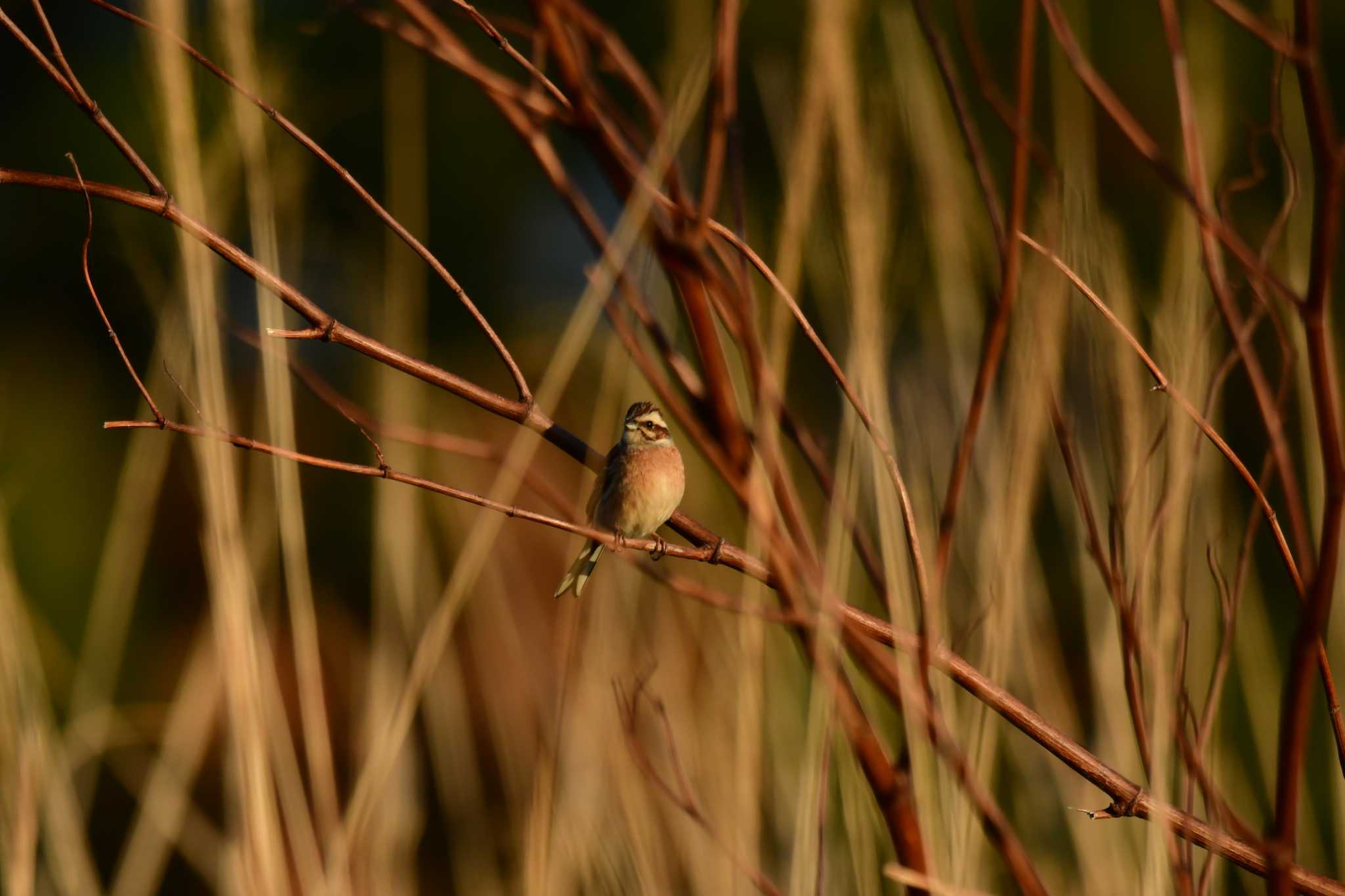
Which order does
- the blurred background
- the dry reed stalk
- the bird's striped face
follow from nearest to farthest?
the blurred background → the dry reed stalk → the bird's striped face

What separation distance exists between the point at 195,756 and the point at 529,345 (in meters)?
2.91

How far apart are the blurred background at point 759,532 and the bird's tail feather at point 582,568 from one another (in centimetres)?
6

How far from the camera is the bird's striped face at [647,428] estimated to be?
306cm

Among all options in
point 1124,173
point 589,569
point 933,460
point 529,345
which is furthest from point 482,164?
point 933,460

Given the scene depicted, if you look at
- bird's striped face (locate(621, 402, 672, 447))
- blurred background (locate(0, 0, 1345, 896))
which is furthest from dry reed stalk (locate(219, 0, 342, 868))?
bird's striped face (locate(621, 402, 672, 447))

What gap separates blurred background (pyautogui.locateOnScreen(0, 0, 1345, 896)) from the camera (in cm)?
124

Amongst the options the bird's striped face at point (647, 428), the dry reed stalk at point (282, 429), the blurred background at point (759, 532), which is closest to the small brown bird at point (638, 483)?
the bird's striped face at point (647, 428)

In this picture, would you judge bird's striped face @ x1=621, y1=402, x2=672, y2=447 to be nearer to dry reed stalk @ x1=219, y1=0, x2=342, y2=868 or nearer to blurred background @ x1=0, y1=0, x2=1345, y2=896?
blurred background @ x1=0, y1=0, x2=1345, y2=896

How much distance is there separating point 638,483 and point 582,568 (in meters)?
0.25

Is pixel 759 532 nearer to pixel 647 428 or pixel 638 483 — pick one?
pixel 638 483

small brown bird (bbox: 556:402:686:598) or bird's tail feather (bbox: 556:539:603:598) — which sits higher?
small brown bird (bbox: 556:402:686:598)

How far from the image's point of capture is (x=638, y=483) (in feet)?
9.52

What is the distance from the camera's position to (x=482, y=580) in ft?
7.92

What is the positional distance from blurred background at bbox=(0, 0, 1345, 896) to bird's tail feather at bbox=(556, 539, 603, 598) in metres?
0.06
